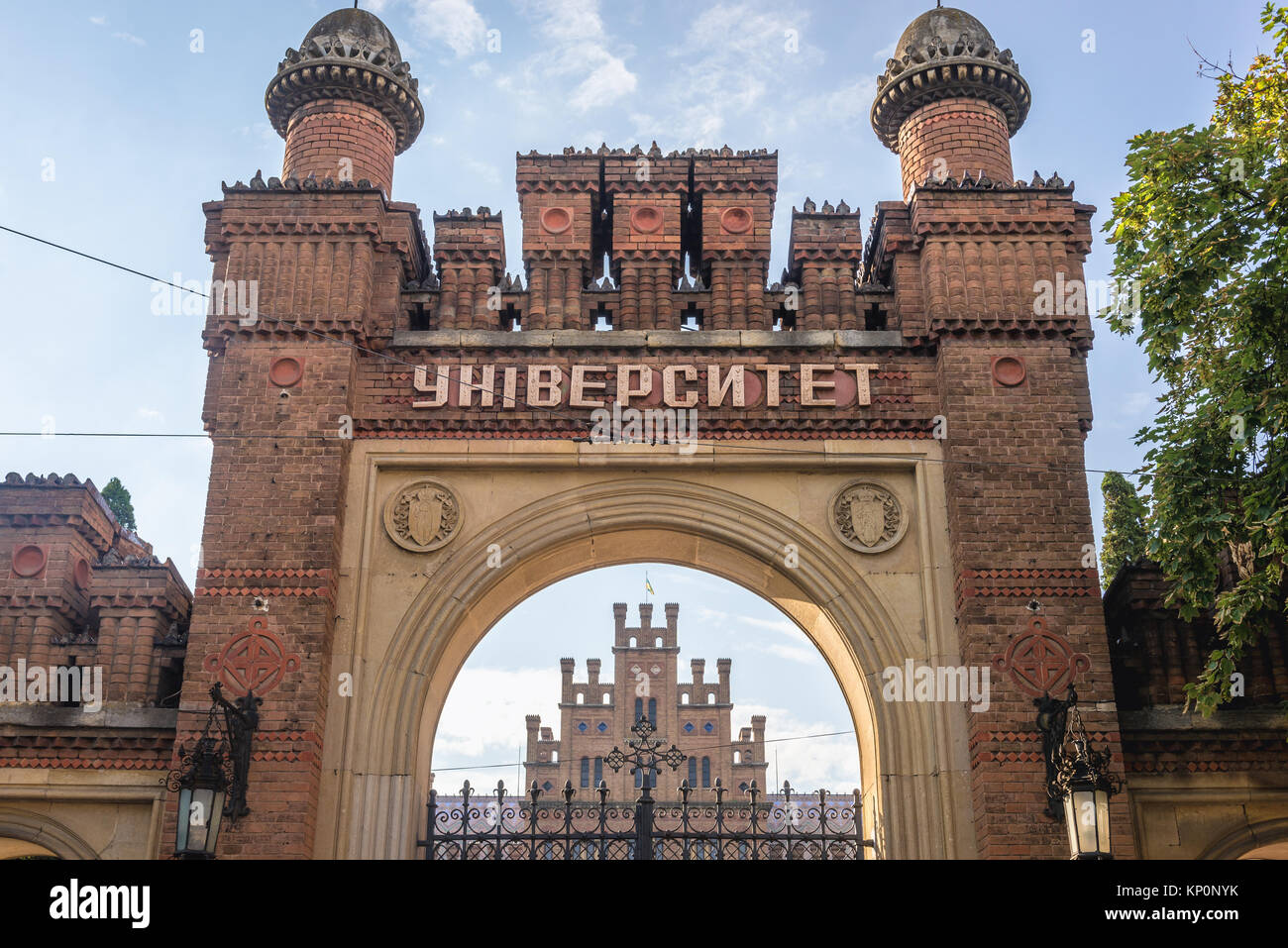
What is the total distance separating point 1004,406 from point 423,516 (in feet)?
18.6

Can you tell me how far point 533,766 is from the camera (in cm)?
5934

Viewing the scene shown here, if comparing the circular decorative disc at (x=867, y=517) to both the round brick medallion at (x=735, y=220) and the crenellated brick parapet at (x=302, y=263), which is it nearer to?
the round brick medallion at (x=735, y=220)

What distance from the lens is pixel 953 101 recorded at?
14680mm

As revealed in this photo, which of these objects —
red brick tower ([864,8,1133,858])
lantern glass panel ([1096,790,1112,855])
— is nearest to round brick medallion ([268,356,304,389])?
red brick tower ([864,8,1133,858])

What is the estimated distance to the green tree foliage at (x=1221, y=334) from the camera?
10.5m

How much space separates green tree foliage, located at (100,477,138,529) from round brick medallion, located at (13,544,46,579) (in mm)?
7707

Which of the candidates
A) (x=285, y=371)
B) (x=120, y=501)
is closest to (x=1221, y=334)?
(x=285, y=371)

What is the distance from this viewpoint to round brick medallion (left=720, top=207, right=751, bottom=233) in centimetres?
1373

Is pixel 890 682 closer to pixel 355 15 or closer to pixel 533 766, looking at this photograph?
pixel 355 15

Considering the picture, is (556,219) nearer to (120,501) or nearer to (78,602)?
(78,602)

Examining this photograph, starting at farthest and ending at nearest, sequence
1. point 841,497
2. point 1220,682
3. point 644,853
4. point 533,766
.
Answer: point 533,766, point 841,497, point 644,853, point 1220,682

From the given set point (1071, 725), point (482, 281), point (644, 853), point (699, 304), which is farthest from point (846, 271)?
point (644, 853)

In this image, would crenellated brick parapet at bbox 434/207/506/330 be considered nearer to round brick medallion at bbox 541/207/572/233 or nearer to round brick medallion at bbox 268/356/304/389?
round brick medallion at bbox 541/207/572/233

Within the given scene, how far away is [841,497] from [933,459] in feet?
3.18
